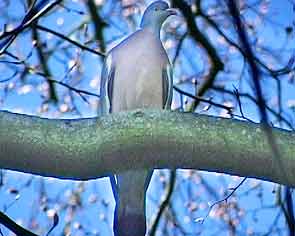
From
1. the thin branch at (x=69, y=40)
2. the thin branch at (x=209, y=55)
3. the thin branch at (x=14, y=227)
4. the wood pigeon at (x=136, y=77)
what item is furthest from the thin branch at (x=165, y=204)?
the thin branch at (x=14, y=227)

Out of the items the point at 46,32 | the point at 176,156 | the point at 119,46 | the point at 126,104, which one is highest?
the point at 46,32

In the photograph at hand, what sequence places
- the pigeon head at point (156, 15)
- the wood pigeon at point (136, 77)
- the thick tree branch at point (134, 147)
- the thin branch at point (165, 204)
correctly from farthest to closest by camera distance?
the thin branch at point (165, 204) < the pigeon head at point (156, 15) < the wood pigeon at point (136, 77) < the thick tree branch at point (134, 147)

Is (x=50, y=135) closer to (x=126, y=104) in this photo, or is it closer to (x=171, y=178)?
(x=126, y=104)

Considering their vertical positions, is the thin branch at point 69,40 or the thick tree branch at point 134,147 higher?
the thin branch at point 69,40

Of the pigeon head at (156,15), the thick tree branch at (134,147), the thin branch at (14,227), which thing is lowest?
the thin branch at (14,227)

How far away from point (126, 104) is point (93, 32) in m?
1.74

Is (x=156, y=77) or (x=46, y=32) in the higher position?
(x=46, y=32)

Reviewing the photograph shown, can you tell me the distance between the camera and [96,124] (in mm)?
1528

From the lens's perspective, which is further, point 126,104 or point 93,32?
point 93,32

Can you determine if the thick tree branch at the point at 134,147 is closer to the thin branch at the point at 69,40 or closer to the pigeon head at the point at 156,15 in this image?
the pigeon head at the point at 156,15

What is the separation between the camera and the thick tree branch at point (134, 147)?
1458 mm

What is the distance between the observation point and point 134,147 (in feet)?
4.85

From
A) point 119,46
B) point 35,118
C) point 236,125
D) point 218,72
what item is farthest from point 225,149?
point 218,72

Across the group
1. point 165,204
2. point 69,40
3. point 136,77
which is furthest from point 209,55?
point 136,77
